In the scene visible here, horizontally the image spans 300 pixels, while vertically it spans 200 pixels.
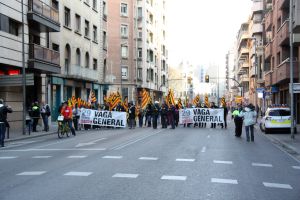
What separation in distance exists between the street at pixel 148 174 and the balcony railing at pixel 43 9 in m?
15.6

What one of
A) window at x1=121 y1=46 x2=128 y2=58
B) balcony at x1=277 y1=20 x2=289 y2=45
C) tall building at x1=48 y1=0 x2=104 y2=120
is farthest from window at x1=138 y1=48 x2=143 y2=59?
balcony at x1=277 y1=20 x2=289 y2=45

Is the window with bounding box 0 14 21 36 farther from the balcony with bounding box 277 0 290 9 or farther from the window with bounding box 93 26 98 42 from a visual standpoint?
the balcony with bounding box 277 0 290 9

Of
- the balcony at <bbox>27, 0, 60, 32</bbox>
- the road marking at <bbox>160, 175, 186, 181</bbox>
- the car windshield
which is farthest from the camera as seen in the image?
the balcony at <bbox>27, 0, 60, 32</bbox>

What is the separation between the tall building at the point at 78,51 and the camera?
116 feet

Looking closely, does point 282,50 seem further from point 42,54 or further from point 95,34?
point 42,54

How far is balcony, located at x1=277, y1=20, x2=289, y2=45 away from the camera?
100ft

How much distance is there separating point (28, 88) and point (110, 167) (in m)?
20.8

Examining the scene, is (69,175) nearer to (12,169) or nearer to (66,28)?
(12,169)

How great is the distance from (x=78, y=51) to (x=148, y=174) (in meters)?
31.0

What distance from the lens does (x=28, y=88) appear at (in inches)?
1191

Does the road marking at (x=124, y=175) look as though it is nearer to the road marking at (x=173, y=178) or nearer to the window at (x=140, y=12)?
the road marking at (x=173, y=178)

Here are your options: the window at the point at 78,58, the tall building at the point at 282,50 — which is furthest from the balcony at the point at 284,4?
the window at the point at 78,58

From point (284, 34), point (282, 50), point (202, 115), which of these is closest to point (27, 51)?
point (202, 115)

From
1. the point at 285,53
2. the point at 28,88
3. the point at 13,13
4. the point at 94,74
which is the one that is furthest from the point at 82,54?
the point at 285,53
